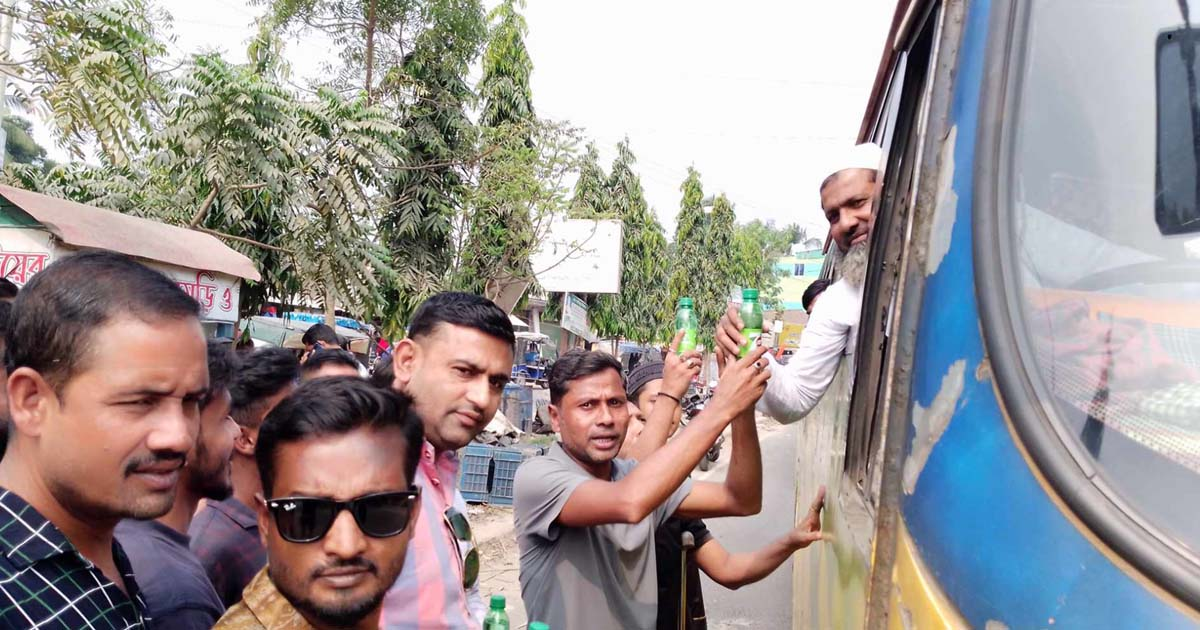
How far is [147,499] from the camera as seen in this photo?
53.5 inches

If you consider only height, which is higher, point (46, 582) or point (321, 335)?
point (321, 335)

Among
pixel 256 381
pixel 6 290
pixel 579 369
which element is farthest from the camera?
pixel 6 290

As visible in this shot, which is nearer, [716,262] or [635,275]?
[635,275]

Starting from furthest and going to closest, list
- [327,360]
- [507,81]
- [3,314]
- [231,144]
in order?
[507,81] → [231,144] → [327,360] → [3,314]

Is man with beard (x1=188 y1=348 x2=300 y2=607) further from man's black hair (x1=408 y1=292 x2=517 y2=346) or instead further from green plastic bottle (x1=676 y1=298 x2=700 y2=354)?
green plastic bottle (x1=676 y1=298 x2=700 y2=354)

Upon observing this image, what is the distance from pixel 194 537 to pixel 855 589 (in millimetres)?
1626

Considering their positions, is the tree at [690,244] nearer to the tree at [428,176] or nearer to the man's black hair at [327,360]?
the tree at [428,176]

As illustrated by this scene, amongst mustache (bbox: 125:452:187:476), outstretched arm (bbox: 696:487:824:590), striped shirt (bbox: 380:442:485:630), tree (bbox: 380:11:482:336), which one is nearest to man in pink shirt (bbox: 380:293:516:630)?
striped shirt (bbox: 380:442:485:630)

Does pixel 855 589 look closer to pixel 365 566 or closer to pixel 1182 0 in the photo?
pixel 365 566

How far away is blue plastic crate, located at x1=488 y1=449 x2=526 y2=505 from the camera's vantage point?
8328 millimetres

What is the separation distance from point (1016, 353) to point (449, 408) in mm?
1356

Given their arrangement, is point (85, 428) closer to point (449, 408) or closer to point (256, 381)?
point (449, 408)

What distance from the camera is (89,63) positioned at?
5.40 meters

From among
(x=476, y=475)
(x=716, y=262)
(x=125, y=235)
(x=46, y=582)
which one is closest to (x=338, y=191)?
(x=125, y=235)
